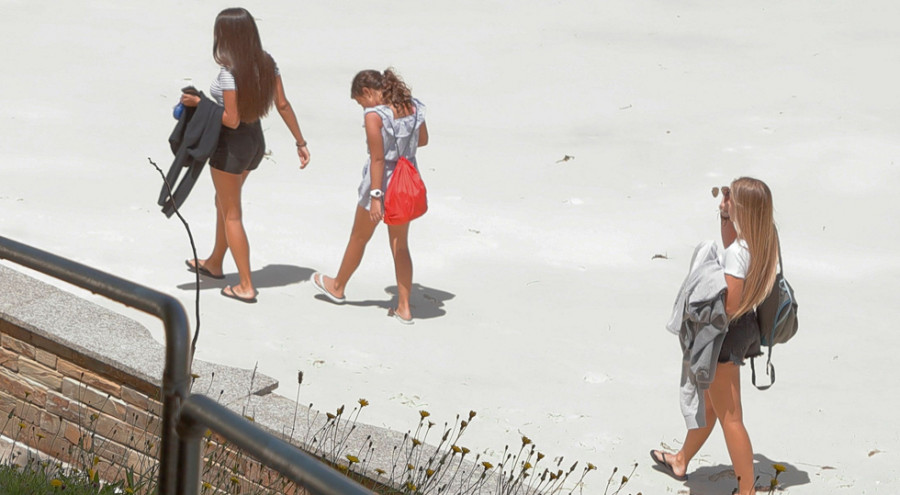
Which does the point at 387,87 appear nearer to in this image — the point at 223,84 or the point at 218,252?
the point at 223,84

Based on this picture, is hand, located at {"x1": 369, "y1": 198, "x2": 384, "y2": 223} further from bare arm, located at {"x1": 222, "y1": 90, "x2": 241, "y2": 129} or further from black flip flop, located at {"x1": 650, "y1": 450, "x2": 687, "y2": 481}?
black flip flop, located at {"x1": 650, "y1": 450, "x2": 687, "y2": 481}

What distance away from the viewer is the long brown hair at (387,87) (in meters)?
7.23

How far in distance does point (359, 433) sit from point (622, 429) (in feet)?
6.56

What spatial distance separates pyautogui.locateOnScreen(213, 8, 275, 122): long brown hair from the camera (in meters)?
7.17

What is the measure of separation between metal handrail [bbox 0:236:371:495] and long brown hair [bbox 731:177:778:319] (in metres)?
3.67

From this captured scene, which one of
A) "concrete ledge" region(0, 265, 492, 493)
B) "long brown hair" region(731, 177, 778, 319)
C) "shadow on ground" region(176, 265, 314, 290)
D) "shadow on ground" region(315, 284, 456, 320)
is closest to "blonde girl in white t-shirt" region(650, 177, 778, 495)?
"long brown hair" region(731, 177, 778, 319)

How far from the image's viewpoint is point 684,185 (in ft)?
36.4

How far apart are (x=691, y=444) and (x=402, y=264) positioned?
2.50 m

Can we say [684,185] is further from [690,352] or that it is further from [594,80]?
[690,352]

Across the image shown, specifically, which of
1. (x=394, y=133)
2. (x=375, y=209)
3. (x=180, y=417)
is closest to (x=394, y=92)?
(x=394, y=133)

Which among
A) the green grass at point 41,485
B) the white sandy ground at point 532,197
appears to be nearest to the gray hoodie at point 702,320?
the white sandy ground at point 532,197

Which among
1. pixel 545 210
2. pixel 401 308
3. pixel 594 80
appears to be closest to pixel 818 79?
pixel 594 80

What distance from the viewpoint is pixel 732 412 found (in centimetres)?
546

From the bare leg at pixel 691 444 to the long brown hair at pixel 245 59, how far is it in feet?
10.8
